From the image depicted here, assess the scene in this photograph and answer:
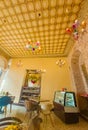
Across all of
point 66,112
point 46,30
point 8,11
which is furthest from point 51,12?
point 66,112

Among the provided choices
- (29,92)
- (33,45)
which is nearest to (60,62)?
(33,45)

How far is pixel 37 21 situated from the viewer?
12.8 ft

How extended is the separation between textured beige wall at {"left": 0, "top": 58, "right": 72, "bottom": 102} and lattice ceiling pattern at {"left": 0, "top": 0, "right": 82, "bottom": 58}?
161 cm

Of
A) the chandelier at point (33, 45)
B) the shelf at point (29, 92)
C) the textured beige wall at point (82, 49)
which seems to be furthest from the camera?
the shelf at point (29, 92)

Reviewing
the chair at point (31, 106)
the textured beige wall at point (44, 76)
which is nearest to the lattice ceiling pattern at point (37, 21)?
the textured beige wall at point (44, 76)

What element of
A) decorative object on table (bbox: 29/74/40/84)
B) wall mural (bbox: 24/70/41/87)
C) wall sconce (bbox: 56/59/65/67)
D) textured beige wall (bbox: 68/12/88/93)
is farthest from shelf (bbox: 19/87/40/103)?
textured beige wall (bbox: 68/12/88/93)

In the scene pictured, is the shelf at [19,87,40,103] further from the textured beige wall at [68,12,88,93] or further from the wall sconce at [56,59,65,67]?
the textured beige wall at [68,12,88,93]

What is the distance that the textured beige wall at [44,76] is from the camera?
21.2 ft

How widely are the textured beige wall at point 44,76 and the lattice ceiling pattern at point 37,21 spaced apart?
1606 mm

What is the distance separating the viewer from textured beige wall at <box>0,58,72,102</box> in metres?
6.46

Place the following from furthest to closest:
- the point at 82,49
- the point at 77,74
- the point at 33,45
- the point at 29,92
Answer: the point at 29,92
the point at 77,74
the point at 33,45
the point at 82,49

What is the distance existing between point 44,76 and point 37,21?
3.96m

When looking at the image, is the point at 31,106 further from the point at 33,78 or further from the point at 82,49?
the point at 33,78

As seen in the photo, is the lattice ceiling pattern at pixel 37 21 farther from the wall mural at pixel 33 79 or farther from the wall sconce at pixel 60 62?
the wall mural at pixel 33 79
